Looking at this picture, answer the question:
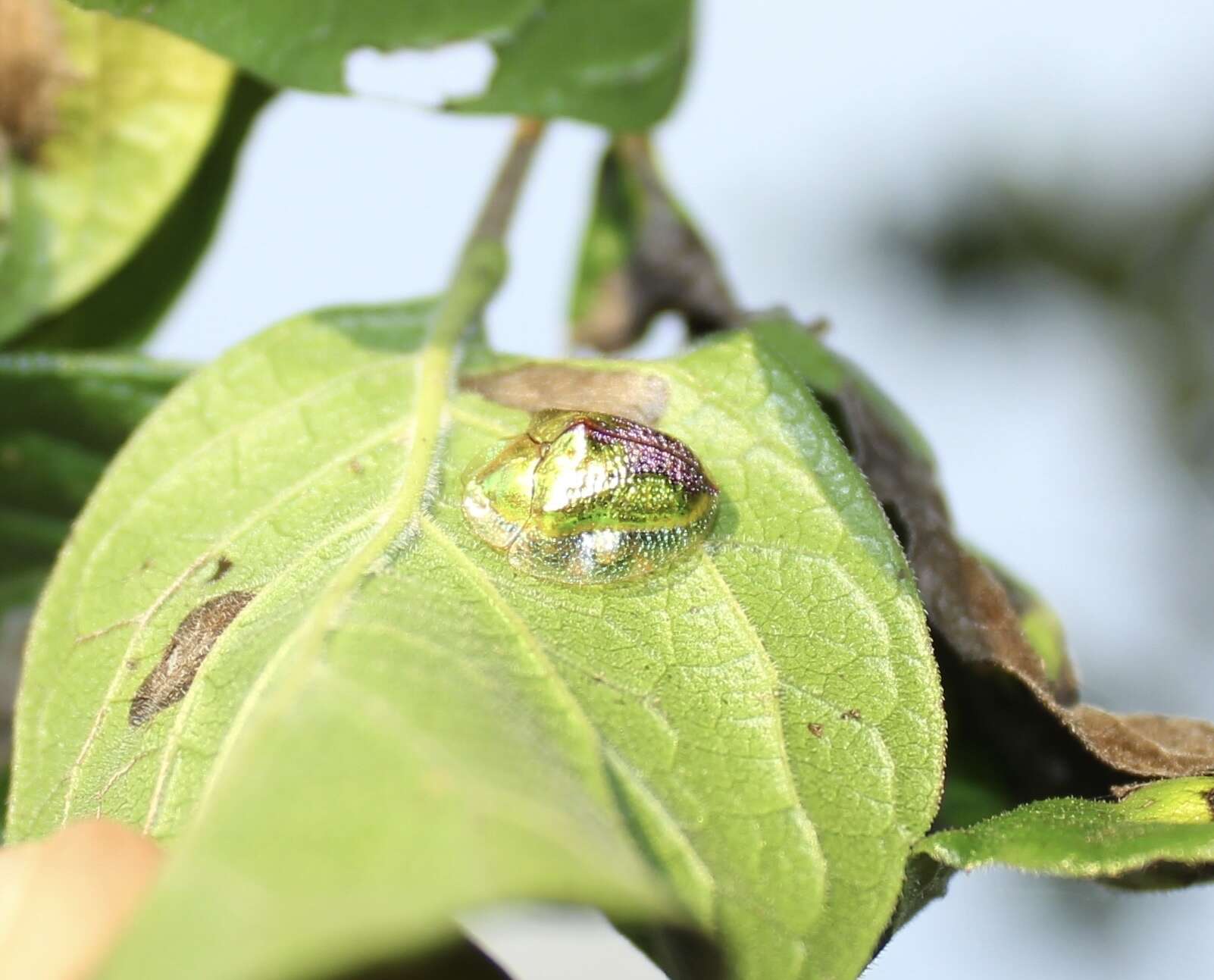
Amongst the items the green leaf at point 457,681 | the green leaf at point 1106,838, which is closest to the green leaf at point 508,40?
the green leaf at point 457,681

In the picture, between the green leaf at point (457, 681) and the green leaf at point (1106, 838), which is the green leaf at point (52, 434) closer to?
the green leaf at point (457, 681)

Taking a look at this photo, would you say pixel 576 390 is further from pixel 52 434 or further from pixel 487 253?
pixel 52 434

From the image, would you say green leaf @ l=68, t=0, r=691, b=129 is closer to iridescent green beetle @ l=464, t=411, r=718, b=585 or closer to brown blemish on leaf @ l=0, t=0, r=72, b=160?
iridescent green beetle @ l=464, t=411, r=718, b=585

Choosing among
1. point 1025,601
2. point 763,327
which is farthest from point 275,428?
point 1025,601

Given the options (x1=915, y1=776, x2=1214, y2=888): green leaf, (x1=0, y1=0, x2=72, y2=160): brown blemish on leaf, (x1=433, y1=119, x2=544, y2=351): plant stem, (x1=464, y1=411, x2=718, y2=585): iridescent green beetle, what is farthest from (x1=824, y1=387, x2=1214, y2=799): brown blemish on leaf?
(x1=0, y1=0, x2=72, y2=160): brown blemish on leaf

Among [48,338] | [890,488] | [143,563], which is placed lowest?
[48,338]

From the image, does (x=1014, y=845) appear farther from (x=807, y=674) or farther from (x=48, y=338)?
(x=48, y=338)
